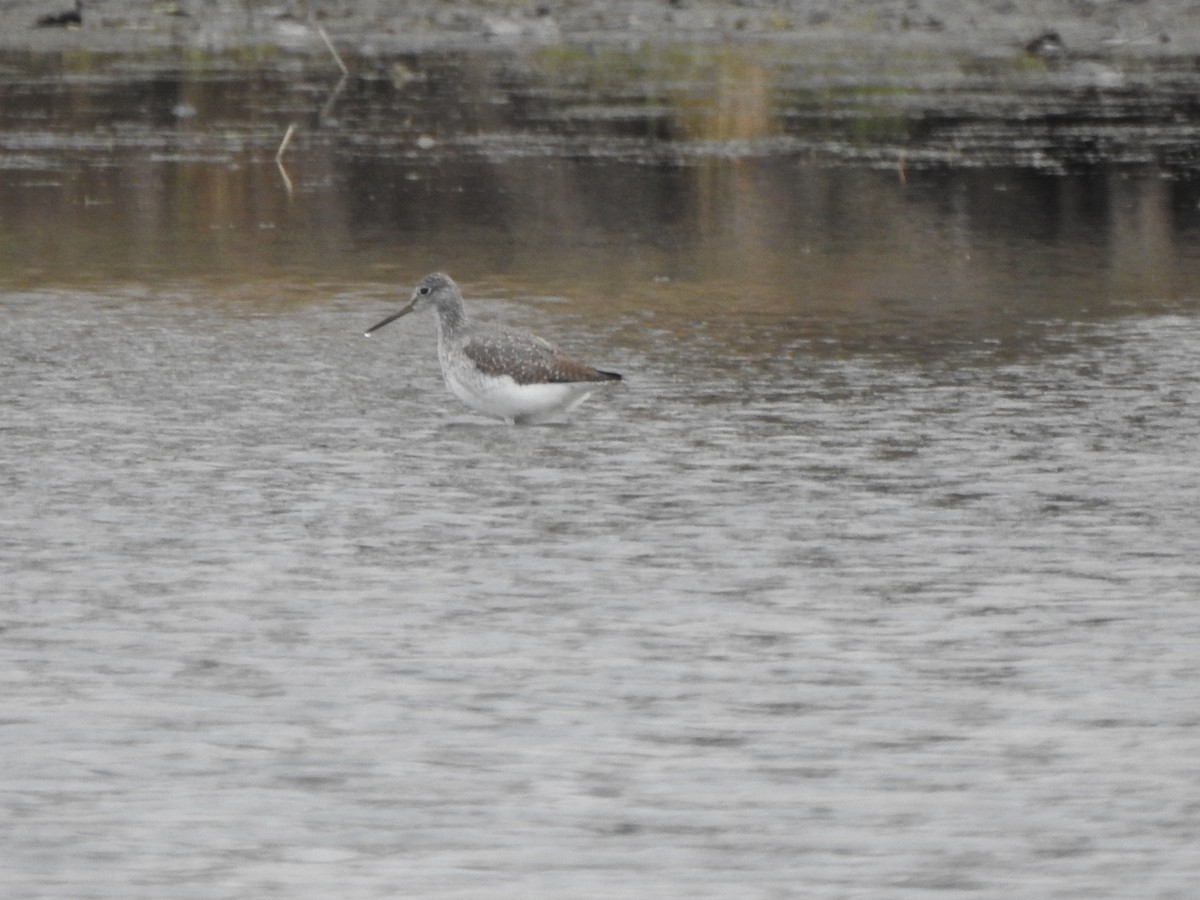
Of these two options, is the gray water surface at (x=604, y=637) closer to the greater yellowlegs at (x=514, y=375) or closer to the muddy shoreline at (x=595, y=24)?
the greater yellowlegs at (x=514, y=375)

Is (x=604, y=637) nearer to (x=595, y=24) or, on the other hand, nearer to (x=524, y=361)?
(x=524, y=361)

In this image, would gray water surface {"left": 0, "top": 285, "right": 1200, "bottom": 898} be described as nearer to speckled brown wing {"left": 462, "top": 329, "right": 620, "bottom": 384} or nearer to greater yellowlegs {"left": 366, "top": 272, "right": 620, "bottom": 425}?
greater yellowlegs {"left": 366, "top": 272, "right": 620, "bottom": 425}

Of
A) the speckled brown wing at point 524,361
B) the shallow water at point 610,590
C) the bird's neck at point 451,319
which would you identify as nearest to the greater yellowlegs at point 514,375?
the speckled brown wing at point 524,361

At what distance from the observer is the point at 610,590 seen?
10141 millimetres

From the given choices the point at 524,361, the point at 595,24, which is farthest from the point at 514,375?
the point at 595,24

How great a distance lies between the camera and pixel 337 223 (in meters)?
22.7

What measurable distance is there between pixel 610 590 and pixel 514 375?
3.62 m

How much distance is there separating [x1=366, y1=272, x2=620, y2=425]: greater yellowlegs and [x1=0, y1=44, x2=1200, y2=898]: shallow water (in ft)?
0.81

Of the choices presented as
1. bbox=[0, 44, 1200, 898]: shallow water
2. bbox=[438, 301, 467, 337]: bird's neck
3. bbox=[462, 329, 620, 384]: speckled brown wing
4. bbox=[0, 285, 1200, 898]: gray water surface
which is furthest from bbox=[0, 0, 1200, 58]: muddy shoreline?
bbox=[0, 285, 1200, 898]: gray water surface

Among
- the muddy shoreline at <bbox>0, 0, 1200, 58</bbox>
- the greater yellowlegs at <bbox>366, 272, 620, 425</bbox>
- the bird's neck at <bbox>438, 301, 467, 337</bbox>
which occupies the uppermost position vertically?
the muddy shoreline at <bbox>0, 0, 1200, 58</bbox>

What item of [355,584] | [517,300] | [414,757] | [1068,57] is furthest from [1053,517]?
[1068,57]

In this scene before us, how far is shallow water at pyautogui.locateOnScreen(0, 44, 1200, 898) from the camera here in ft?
24.1

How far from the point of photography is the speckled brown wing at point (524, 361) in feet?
44.3

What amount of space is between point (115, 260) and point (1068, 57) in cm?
2856
